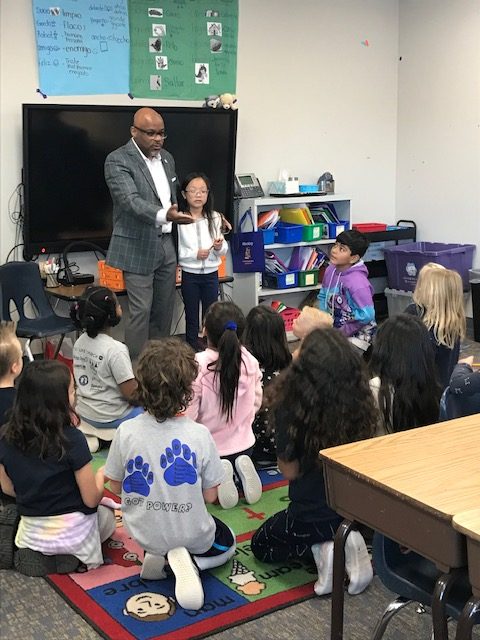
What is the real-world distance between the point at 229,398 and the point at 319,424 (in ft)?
2.76

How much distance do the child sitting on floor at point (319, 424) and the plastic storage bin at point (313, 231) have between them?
3.67 metres

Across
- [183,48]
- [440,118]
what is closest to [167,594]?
[183,48]

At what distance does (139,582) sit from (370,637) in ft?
2.47

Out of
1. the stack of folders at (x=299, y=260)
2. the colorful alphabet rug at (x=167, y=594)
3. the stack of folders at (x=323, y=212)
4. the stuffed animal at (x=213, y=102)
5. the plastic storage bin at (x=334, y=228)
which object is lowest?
the colorful alphabet rug at (x=167, y=594)

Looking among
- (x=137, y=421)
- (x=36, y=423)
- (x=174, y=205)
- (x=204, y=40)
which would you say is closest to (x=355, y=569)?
(x=137, y=421)

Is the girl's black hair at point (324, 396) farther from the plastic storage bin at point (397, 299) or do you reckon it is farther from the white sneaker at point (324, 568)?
the plastic storage bin at point (397, 299)

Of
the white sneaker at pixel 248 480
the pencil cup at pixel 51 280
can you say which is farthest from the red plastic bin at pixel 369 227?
the white sneaker at pixel 248 480

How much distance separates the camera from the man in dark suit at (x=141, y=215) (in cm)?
462

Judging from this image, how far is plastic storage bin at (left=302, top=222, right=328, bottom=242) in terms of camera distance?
6.09 metres

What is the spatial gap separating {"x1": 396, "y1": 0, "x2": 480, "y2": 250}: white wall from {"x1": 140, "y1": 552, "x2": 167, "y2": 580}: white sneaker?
457cm

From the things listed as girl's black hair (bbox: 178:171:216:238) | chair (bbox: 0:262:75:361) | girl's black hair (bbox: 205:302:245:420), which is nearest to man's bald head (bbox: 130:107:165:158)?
girl's black hair (bbox: 178:171:216:238)

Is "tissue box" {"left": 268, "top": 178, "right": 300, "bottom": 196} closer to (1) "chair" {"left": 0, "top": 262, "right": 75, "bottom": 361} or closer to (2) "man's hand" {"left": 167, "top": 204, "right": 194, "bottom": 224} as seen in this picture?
(2) "man's hand" {"left": 167, "top": 204, "right": 194, "bottom": 224}

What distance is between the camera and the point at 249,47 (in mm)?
5957

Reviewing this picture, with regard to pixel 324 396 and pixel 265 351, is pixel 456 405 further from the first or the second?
pixel 265 351
